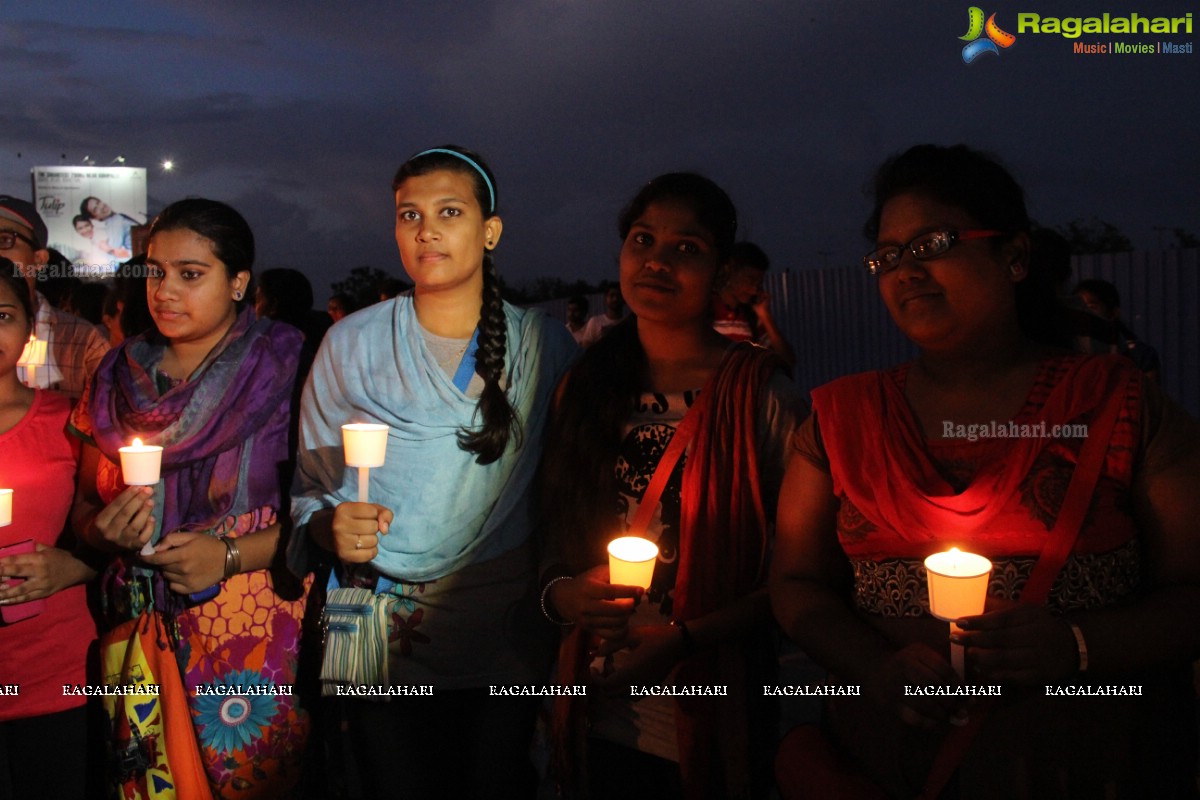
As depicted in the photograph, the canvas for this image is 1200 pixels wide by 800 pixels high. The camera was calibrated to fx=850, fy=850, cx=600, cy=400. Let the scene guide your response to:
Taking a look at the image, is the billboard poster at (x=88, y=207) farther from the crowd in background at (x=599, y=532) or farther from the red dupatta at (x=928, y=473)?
the red dupatta at (x=928, y=473)

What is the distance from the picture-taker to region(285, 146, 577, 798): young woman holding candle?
2631 millimetres

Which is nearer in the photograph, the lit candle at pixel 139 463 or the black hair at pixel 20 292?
the lit candle at pixel 139 463

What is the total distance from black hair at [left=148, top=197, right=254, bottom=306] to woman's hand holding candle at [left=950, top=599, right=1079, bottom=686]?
106 inches

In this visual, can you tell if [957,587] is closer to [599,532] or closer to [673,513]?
[673,513]

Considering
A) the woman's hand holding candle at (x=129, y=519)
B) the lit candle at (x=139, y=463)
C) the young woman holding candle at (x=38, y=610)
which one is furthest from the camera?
the young woman holding candle at (x=38, y=610)

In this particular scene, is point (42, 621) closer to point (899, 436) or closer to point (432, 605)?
point (432, 605)

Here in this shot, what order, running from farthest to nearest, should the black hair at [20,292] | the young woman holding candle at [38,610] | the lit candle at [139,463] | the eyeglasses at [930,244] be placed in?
1. the black hair at [20,292]
2. the young woman holding candle at [38,610]
3. the lit candle at [139,463]
4. the eyeglasses at [930,244]

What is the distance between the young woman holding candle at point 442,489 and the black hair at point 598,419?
0.39 ft

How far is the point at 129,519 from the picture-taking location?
2695mm

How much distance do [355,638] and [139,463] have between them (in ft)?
2.74

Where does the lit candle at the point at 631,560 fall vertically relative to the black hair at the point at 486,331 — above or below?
below

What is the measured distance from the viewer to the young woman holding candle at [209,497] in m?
2.86

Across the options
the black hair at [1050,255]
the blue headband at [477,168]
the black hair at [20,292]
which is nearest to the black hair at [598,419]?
the blue headband at [477,168]

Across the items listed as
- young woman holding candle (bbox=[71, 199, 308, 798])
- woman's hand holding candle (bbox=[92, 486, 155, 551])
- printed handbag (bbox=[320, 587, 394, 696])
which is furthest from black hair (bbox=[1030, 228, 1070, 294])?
woman's hand holding candle (bbox=[92, 486, 155, 551])
